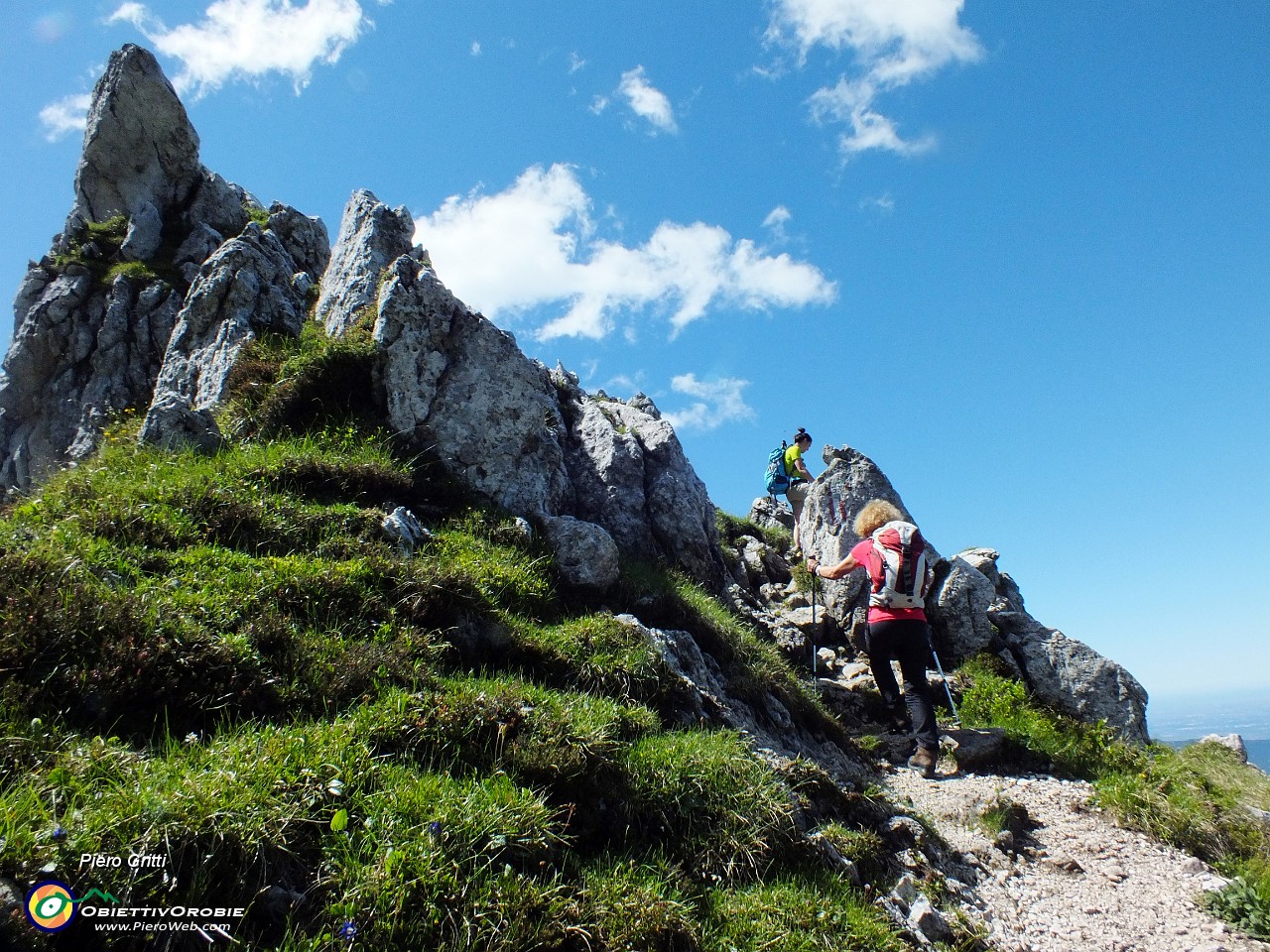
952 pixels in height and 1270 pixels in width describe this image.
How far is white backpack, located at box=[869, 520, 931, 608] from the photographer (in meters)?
10.9

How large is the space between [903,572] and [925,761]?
283cm

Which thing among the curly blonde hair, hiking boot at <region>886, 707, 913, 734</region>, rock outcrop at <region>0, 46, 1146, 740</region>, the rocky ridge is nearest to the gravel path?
the rocky ridge

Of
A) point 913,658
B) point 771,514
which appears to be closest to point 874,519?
point 913,658

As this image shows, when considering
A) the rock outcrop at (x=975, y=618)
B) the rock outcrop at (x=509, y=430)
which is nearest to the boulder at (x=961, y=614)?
the rock outcrop at (x=975, y=618)

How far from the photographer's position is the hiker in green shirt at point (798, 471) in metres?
22.1

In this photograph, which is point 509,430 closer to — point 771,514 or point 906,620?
point 906,620

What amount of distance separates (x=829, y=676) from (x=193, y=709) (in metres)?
11.7

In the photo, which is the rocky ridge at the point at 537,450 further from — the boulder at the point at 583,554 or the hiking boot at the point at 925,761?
the hiking boot at the point at 925,761

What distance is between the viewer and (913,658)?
1084cm

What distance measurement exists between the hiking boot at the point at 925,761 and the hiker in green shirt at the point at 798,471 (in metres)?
11.5

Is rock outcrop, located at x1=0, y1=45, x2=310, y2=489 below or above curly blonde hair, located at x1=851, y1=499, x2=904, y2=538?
above

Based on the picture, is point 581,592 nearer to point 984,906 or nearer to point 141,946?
point 984,906

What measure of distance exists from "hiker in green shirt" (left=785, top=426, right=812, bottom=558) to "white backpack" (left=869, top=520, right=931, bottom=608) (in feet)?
35.0

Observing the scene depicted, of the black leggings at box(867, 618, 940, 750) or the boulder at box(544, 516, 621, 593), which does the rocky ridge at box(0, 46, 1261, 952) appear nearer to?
the boulder at box(544, 516, 621, 593)
